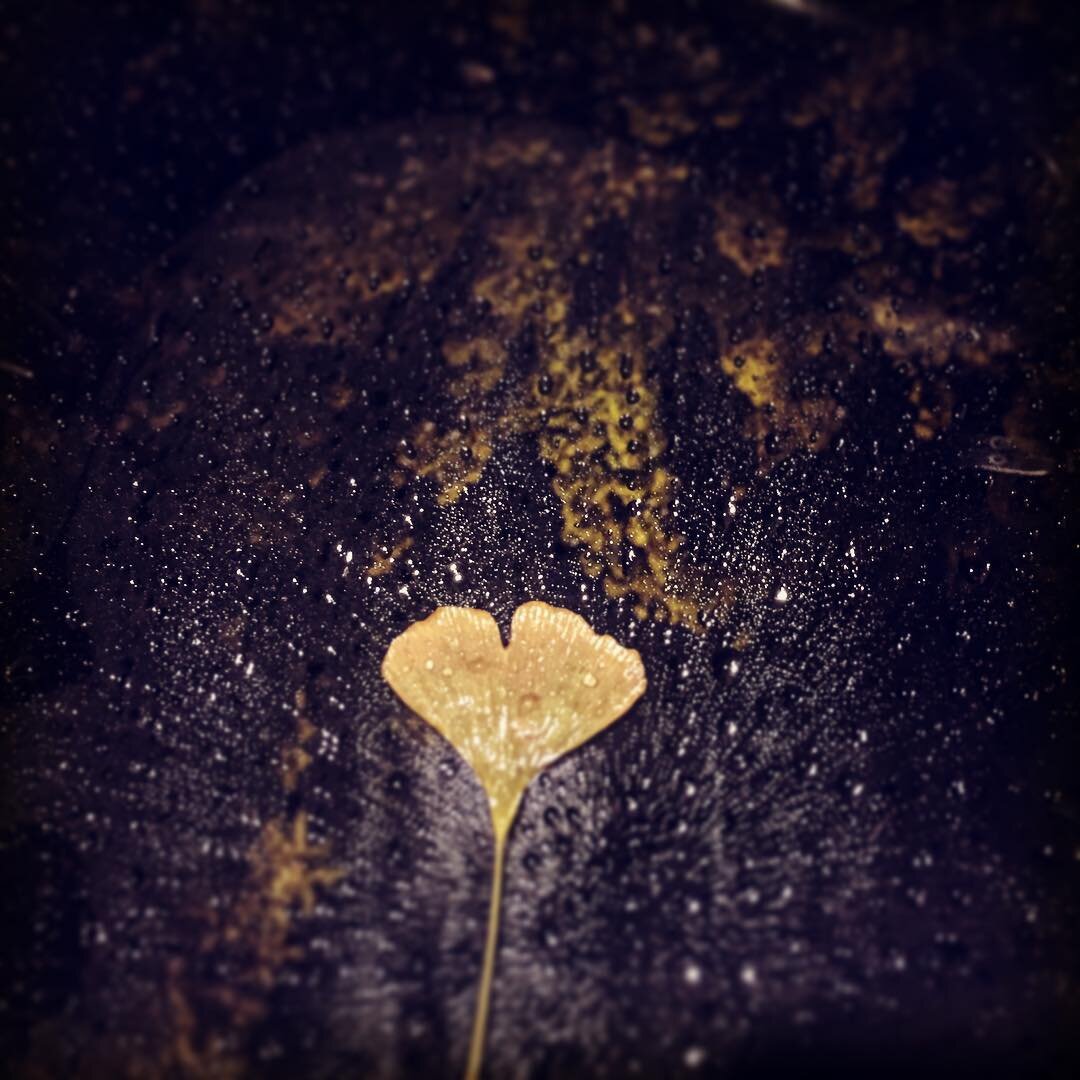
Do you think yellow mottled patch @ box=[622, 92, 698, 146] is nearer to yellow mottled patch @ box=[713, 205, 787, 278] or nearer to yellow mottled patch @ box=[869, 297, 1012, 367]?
yellow mottled patch @ box=[713, 205, 787, 278]

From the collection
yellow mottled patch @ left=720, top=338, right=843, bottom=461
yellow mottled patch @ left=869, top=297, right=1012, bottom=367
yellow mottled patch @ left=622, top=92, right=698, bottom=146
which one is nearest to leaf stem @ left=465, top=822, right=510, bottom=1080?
yellow mottled patch @ left=720, top=338, right=843, bottom=461

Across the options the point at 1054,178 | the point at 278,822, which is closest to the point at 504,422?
the point at 278,822

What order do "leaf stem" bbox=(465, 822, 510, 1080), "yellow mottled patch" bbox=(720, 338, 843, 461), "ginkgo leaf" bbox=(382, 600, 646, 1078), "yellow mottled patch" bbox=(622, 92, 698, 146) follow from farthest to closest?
"yellow mottled patch" bbox=(622, 92, 698, 146), "yellow mottled patch" bbox=(720, 338, 843, 461), "ginkgo leaf" bbox=(382, 600, 646, 1078), "leaf stem" bbox=(465, 822, 510, 1080)

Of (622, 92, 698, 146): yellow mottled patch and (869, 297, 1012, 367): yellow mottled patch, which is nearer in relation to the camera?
(869, 297, 1012, 367): yellow mottled patch

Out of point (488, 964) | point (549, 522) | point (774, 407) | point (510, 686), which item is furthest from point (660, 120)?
point (488, 964)

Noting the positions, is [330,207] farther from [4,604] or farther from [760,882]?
[760,882]

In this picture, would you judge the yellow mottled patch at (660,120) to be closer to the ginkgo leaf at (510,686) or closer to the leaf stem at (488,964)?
the ginkgo leaf at (510,686)
